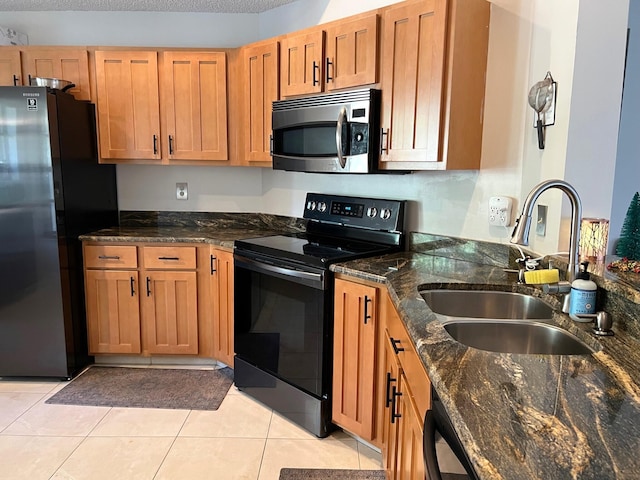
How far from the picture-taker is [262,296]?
245cm

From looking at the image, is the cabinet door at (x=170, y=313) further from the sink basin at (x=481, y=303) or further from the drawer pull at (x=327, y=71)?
the sink basin at (x=481, y=303)

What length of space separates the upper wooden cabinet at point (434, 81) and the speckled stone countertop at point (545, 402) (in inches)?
32.7

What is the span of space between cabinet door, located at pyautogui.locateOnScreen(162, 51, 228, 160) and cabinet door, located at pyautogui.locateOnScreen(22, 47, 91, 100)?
528mm

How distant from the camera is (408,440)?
55.9 inches

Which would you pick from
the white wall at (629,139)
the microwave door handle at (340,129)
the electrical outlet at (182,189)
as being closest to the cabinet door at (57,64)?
the electrical outlet at (182,189)

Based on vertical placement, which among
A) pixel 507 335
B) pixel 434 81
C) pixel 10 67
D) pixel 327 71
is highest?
pixel 10 67

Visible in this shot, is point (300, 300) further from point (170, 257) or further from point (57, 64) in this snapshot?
point (57, 64)

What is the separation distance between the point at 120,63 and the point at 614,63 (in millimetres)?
2671

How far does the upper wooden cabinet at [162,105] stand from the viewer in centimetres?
290

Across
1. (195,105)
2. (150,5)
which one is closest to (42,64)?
(150,5)

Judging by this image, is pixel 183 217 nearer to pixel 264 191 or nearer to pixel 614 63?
pixel 264 191

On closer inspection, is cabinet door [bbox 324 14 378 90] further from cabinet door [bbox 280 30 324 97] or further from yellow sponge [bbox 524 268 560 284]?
yellow sponge [bbox 524 268 560 284]

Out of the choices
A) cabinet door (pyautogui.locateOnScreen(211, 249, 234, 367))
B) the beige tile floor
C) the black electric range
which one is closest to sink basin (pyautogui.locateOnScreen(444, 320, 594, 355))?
the black electric range

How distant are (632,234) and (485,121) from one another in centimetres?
78
